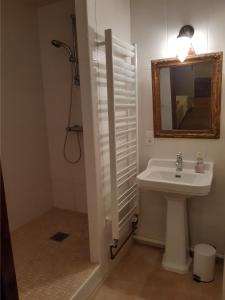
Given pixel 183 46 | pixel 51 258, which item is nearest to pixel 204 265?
pixel 51 258

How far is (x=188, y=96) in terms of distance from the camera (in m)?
2.11

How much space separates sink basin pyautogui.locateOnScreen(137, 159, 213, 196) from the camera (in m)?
1.81

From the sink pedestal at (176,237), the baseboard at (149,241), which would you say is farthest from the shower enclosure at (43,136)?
the sink pedestal at (176,237)

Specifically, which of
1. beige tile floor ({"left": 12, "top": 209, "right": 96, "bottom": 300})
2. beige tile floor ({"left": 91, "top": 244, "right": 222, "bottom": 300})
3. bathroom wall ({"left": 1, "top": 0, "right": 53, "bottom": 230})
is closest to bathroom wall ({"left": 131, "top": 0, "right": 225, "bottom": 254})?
beige tile floor ({"left": 91, "top": 244, "right": 222, "bottom": 300})

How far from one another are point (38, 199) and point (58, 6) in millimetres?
2218

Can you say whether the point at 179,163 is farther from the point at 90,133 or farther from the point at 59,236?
the point at 59,236

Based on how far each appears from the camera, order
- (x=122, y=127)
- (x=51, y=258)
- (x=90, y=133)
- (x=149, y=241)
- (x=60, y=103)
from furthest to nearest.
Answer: (x=60, y=103) < (x=149, y=241) < (x=51, y=258) < (x=122, y=127) < (x=90, y=133)

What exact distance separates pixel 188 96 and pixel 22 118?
1756mm

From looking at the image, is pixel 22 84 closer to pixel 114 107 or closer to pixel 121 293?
pixel 114 107

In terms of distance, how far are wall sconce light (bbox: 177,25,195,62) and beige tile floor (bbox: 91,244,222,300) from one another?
1.83 m

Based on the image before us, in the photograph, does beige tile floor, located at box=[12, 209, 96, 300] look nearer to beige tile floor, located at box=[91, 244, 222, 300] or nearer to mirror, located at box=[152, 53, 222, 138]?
beige tile floor, located at box=[91, 244, 222, 300]

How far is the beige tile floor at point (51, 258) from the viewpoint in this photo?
1.77 metres

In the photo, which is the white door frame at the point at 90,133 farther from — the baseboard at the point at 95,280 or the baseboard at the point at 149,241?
the baseboard at the point at 149,241

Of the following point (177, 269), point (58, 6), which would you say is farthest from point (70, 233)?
point (58, 6)
